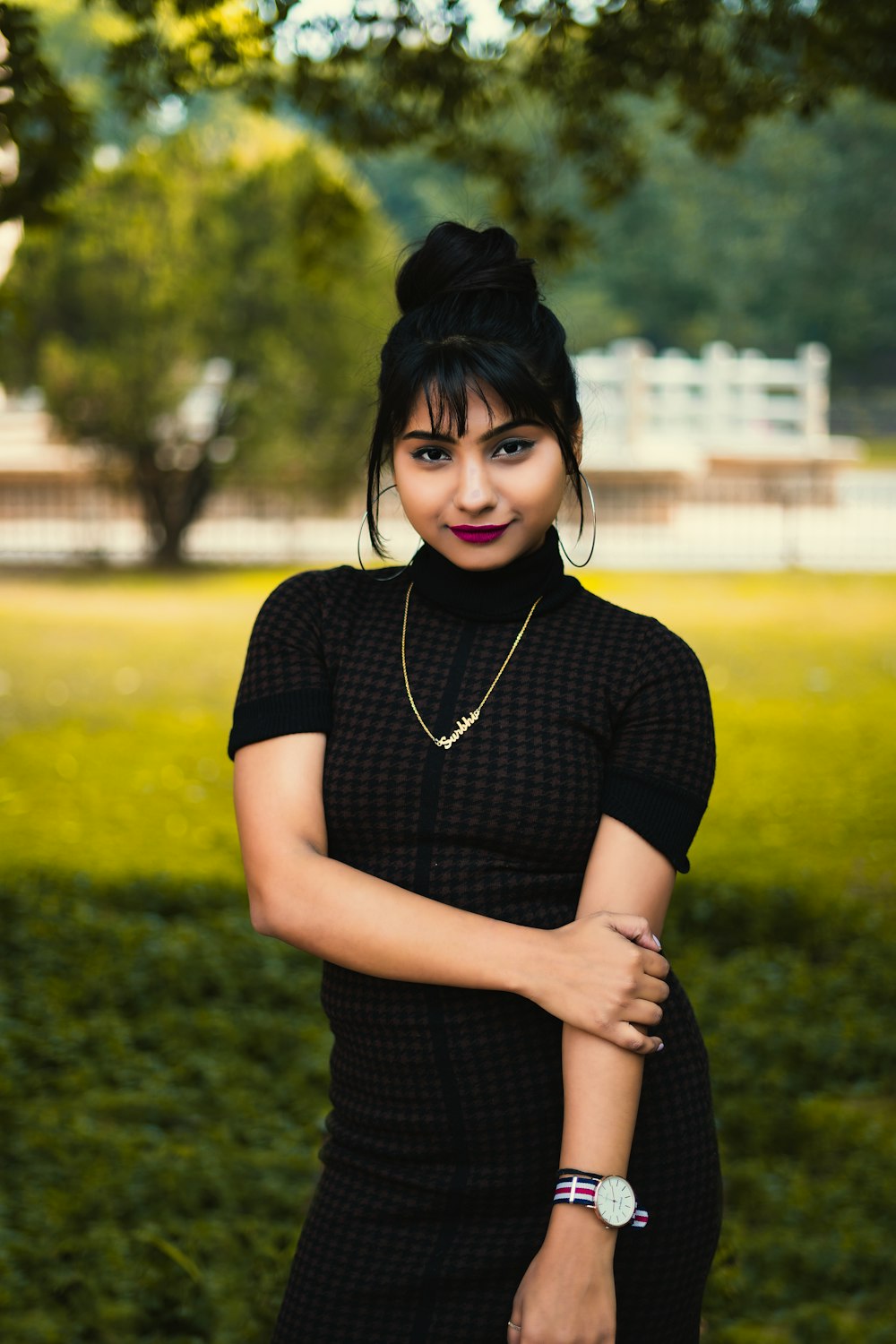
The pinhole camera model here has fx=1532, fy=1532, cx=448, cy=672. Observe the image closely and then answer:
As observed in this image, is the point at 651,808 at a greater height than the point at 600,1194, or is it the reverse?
the point at 651,808

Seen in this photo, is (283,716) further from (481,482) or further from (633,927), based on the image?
(633,927)

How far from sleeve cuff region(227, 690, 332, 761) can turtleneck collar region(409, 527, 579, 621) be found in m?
0.17

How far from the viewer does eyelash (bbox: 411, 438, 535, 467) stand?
1.59m

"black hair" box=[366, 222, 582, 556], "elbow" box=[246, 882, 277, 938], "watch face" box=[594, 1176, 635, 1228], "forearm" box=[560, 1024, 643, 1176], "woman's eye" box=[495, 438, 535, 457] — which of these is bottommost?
"watch face" box=[594, 1176, 635, 1228]

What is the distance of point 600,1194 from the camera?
4.77 ft

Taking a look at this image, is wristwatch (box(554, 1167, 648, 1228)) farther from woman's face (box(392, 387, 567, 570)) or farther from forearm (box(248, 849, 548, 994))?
woman's face (box(392, 387, 567, 570))

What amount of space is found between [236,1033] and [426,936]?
3193 mm

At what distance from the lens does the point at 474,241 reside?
5.39 ft

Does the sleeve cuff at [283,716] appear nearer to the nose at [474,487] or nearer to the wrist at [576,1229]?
the nose at [474,487]

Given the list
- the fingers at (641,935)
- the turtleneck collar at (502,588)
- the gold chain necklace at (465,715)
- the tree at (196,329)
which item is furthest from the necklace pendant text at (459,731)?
the tree at (196,329)

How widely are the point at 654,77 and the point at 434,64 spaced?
0.64m

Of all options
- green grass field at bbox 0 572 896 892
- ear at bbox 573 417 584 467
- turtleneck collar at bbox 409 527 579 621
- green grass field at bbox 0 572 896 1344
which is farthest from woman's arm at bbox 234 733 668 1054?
green grass field at bbox 0 572 896 892

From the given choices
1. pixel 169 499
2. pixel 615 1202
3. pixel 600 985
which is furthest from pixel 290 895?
pixel 169 499

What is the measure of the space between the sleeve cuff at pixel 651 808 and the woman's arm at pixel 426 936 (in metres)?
0.09
